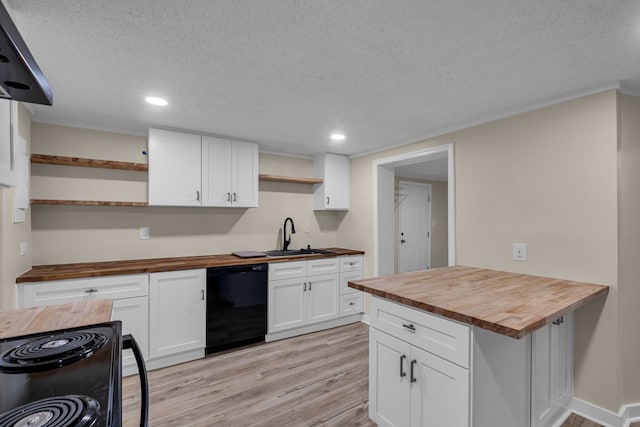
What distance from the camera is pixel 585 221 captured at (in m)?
2.08

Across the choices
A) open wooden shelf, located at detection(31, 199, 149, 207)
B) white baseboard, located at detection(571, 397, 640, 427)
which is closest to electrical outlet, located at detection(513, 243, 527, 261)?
white baseboard, located at detection(571, 397, 640, 427)

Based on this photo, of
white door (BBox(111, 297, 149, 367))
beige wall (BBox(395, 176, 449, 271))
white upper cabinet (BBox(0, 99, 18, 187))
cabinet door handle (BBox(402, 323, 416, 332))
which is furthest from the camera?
beige wall (BBox(395, 176, 449, 271))

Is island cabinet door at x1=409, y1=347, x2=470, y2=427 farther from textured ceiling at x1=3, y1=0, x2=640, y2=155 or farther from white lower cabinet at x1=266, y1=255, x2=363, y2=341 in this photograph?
white lower cabinet at x1=266, y1=255, x2=363, y2=341

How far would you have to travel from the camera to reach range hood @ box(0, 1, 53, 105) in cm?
70

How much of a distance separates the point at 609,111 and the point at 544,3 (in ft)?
4.11

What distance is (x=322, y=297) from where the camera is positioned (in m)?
3.64

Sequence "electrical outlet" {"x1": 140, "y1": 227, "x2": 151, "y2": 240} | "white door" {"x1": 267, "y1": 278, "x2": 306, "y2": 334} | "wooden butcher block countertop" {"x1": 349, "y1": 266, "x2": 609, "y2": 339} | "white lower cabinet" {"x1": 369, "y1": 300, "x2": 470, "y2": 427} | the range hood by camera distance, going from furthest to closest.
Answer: "white door" {"x1": 267, "y1": 278, "x2": 306, "y2": 334} < "electrical outlet" {"x1": 140, "y1": 227, "x2": 151, "y2": 240} < "white lower cabinet" {"x1": 369, "y1": 300, "x2": 470, "y2": 427} < "wooden butcher block countertop" {"x1": 349, "y1": 266, "x2": 609, "y2": 339} < the range hood

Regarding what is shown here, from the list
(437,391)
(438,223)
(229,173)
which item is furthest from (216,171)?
(438,223)

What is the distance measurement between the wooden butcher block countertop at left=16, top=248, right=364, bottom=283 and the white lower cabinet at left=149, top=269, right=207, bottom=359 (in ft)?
0.24

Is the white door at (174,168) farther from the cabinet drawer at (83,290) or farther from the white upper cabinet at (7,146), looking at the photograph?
the white upper cabinet at (7,146)

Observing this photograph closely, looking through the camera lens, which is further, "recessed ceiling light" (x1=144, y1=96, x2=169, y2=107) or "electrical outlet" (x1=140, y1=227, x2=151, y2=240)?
"electrical outlet" (x1=140, y1=227, x2=151, y2=240)

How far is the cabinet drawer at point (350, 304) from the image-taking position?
12.5 ft

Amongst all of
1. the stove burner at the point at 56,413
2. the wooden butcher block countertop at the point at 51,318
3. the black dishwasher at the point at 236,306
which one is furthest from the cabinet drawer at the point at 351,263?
the stove burner at the point at 56,413

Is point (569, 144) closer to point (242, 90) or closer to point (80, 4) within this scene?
point (242, 90)
